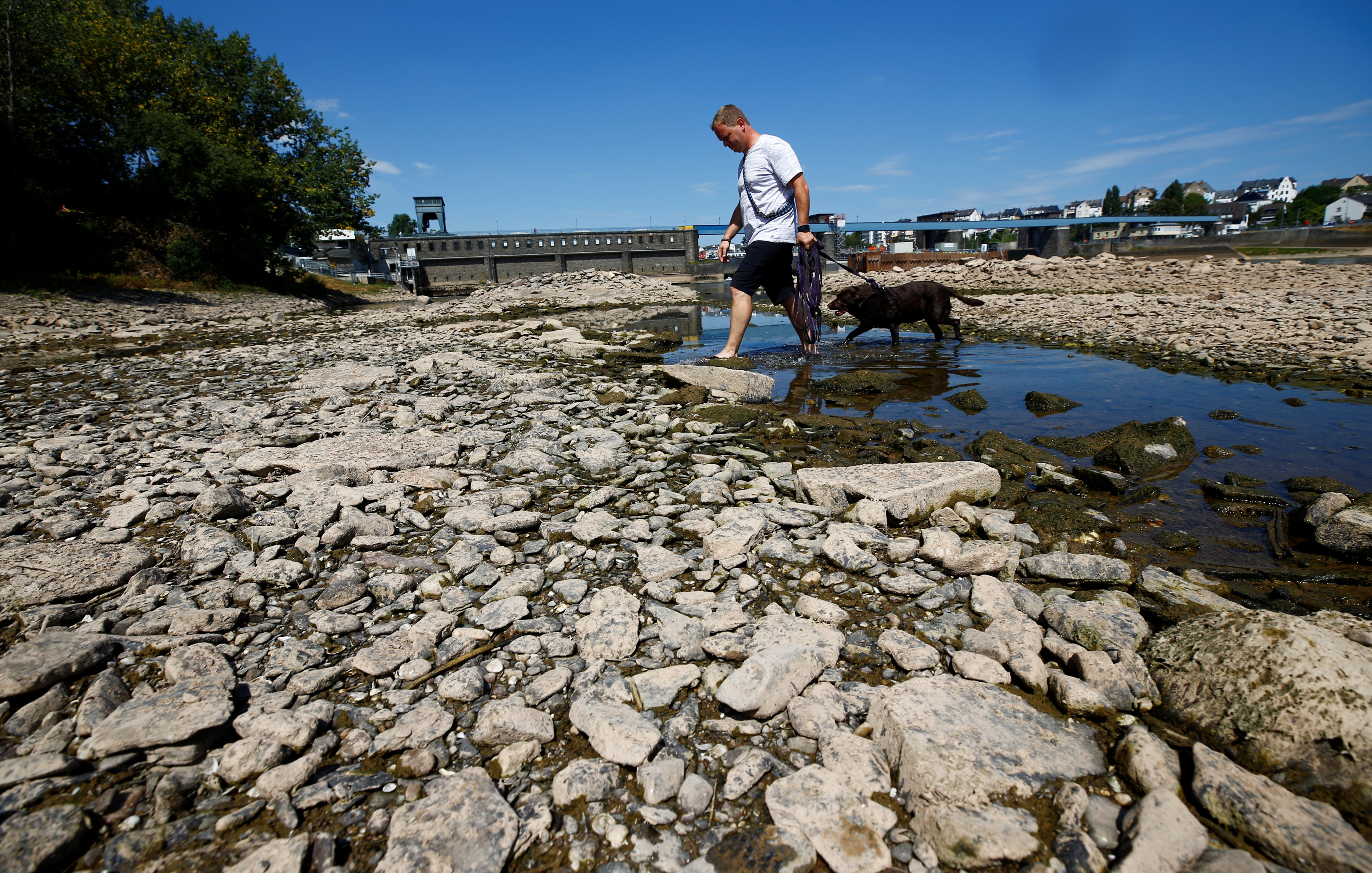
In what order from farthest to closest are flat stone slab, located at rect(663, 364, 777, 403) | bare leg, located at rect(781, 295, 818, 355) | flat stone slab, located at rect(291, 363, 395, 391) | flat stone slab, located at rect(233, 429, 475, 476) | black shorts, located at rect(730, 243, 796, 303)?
bare leg, located at rect(781, 295, 818, 355) → black shorts, located at rect(730, 243, 796, 303) → flat stone slab, located at rect(291, 363, 395, 391) → flat stone slab, located at rect(663, 364, 777, 403) → flat stone slab, located at rect(233, 429, 475, 476)

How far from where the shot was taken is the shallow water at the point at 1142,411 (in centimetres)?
289

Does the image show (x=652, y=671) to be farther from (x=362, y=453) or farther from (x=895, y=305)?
(x=895, y=305)

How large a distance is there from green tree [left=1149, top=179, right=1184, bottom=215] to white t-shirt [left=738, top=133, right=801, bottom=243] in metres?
133

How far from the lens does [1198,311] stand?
1016 centimetres

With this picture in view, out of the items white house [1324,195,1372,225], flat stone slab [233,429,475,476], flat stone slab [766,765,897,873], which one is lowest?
flat stone slab [766,765,897,873]

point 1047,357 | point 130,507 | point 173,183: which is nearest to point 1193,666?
point 130,507

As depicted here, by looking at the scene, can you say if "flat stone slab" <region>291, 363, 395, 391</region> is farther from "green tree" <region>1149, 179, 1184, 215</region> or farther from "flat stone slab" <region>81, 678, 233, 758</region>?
"green tree" <region>1149, 179, 1184, 215</region>

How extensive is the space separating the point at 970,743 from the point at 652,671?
0.91m

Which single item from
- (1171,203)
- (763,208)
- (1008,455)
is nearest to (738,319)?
(763,208)

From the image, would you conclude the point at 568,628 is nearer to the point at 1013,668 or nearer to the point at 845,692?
the point at 845,692

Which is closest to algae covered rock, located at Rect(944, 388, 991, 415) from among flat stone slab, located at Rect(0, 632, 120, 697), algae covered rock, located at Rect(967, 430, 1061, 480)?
algae covered rock, located at Rect(967, 430, 1061, 480)

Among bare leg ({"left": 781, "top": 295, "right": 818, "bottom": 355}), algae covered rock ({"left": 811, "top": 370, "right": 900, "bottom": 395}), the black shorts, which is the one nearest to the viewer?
algae covered rock ({"left": 811, "top": 370, "right": 900, "bottom": 395})

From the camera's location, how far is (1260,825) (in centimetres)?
126

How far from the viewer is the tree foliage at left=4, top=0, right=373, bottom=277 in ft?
74.0
